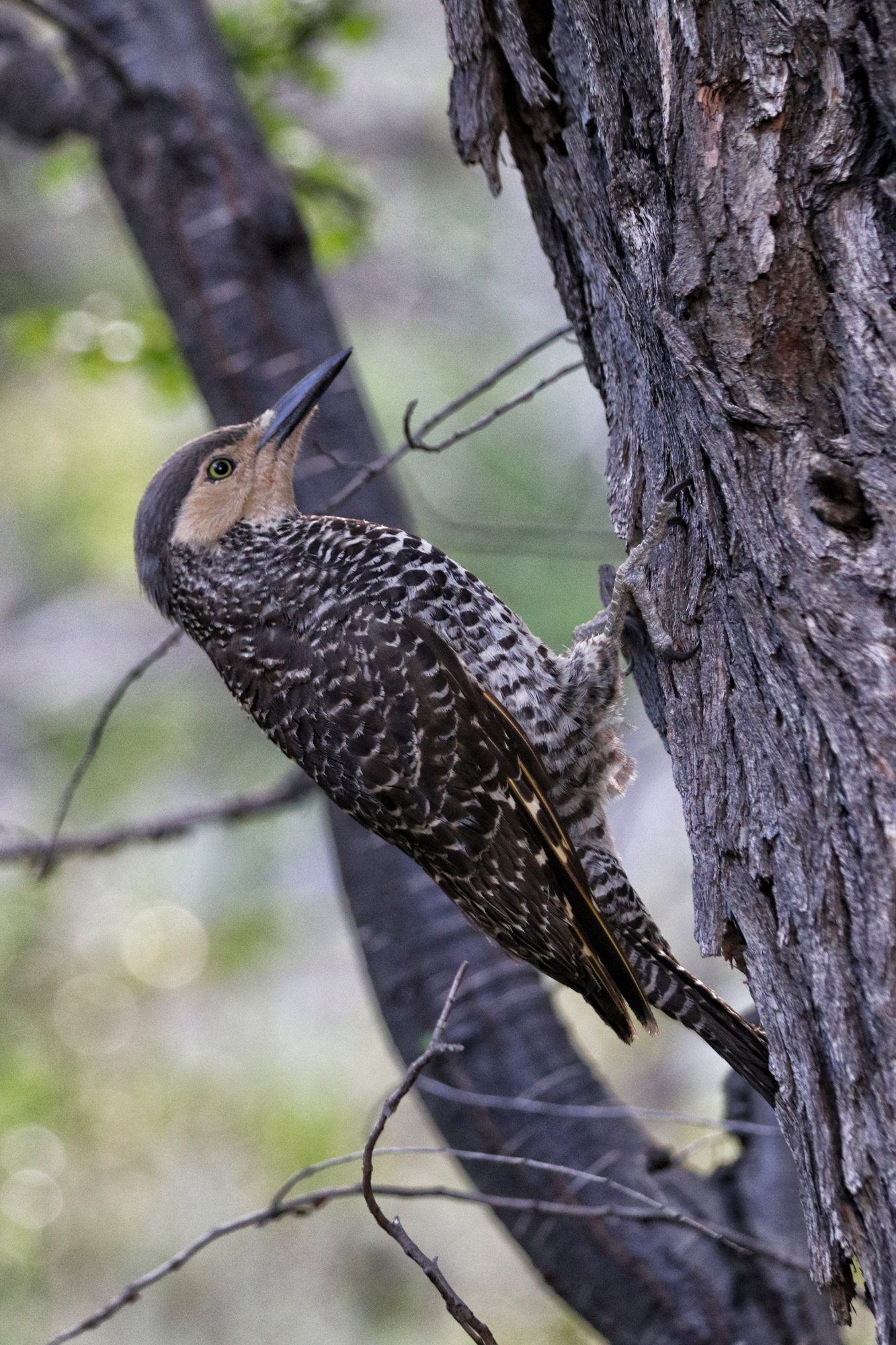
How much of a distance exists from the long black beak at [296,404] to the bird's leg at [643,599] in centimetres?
89

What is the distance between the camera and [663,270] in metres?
1.86

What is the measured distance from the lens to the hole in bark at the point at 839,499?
5.41 ft

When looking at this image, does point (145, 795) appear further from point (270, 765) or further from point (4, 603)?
point (4, 603)

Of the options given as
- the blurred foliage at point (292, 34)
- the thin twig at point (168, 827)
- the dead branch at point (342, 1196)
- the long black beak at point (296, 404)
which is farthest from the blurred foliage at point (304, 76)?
the dead branch at point (342, 1196)

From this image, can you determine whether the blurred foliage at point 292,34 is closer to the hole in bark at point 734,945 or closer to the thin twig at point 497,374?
the thin twig at point 497,374

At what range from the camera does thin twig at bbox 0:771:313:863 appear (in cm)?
347

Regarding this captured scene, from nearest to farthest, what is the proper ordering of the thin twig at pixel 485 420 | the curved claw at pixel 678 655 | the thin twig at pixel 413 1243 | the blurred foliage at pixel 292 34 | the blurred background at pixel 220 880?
the thin twig at pixel 413 1243, the curved claw at pixel 678 655, the thin twig at pixel 485 420, the blurred foliage at pixel 292 34, the blurred background at pixel 220 880

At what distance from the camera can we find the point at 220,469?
3215mm

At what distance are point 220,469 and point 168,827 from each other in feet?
3.67

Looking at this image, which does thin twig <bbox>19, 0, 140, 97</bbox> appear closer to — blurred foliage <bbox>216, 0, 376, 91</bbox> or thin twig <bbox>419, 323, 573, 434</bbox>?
blurred foliage <bbox>216, 0, 376, 91</bbox>

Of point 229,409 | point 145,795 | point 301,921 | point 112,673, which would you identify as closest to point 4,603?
point 112,673

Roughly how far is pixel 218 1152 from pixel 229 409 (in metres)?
6.30

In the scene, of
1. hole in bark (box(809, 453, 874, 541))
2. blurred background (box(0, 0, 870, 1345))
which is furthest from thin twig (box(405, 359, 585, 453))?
blurred background (box(0, 0, 870, 1345))

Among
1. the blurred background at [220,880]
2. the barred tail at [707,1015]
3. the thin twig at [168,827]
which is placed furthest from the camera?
the blurred background at [220,880]
